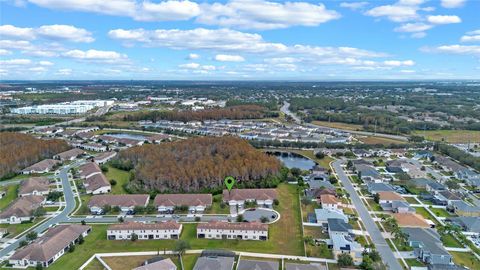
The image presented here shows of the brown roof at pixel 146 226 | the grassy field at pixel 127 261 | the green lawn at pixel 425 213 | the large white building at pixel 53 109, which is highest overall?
the large white building at pixel 53 109

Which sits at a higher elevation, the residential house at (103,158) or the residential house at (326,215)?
the residential house at (103,158)

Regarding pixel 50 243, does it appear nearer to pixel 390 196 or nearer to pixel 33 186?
pixel 33 186

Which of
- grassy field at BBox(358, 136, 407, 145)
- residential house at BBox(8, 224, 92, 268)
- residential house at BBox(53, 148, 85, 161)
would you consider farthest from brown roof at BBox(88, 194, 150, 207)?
grassy field at BBox(358, 136, 407, 145)

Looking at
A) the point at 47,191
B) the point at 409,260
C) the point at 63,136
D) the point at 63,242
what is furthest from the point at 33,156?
the point at 409,260

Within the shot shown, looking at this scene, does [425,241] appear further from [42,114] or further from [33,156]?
[42,114]

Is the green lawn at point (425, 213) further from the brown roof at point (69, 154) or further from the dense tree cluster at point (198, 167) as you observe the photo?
the brown roof at point (69, 154)

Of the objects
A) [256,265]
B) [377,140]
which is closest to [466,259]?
[256,265]

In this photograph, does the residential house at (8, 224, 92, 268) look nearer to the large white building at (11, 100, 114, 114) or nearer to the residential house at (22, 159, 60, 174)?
the residential house at (22, 159, 60, 174)

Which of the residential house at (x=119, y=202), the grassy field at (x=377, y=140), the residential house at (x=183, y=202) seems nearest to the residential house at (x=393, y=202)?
the residential house at (x=183, y=202)
